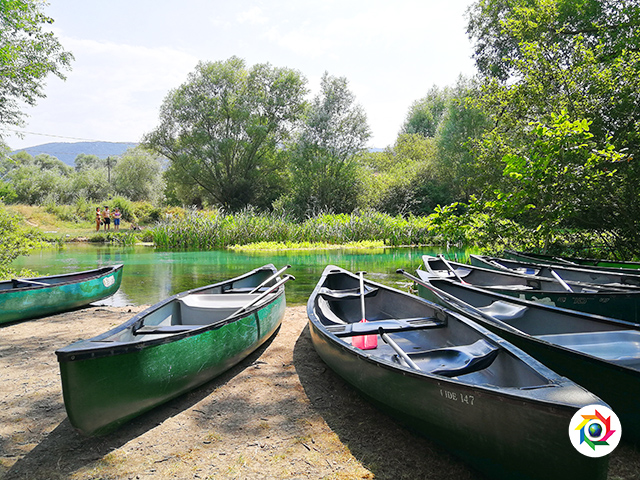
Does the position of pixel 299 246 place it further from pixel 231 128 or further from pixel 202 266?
pixel 231 128

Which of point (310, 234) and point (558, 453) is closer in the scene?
point (558, 453)

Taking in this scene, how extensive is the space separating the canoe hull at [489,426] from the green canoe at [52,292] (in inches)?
204

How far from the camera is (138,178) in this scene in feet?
149

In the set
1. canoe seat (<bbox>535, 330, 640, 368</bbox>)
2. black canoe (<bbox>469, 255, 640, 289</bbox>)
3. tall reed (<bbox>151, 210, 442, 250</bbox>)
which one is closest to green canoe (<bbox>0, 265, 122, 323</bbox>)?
canoe seat (<bbox>535, 330, 640, 368</bbox>)

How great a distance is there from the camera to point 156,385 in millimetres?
2840

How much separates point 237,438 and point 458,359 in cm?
155

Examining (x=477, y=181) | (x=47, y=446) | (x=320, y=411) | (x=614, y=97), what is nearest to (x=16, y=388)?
(x=47, y=446)

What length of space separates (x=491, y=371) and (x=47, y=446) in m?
2.85

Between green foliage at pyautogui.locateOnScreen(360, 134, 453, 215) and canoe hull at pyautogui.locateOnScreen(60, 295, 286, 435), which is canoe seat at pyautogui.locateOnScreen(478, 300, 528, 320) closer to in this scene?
canoe hull at pyautogui.locateOnScreen(60, 295, 286, 435)

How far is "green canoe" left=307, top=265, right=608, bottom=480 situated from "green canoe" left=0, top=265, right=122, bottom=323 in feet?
14.2

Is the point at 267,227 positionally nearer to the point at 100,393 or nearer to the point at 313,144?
the point at 313,144

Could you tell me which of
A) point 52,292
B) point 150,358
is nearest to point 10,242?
point 52,292

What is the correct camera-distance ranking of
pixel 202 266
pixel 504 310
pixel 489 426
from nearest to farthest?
pixel 489 426 → pixel 504 310 → pixel 202 266

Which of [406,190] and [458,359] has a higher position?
[406,190]
